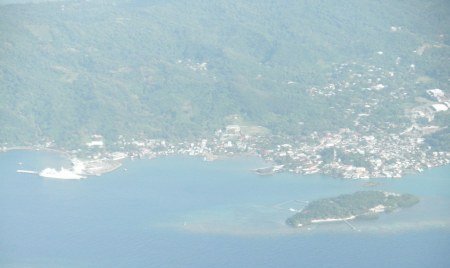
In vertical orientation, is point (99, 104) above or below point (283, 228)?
above

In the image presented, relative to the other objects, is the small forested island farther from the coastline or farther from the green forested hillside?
the green forested hillside

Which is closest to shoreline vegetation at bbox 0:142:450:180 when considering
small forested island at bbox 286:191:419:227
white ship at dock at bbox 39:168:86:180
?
white ship at dock at bbox 39:168:86:180

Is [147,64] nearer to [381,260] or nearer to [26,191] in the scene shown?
[26,191]

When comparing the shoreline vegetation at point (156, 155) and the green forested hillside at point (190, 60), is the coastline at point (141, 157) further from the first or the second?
the green forested hillside at point (190, 60)

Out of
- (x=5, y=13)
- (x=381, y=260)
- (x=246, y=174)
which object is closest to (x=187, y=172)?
(x=246, y=174)

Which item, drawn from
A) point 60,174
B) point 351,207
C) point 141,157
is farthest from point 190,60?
point 351,207

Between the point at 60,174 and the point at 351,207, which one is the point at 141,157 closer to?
the point at 60,174

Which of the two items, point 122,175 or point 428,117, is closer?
point 122,175
